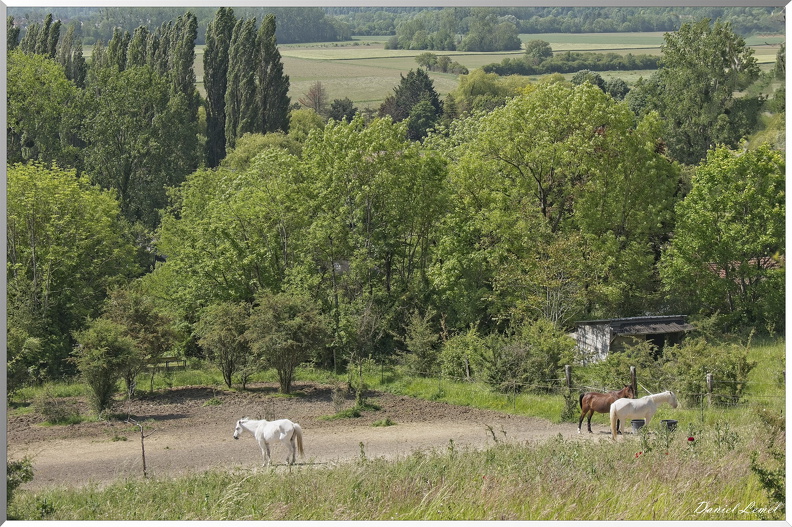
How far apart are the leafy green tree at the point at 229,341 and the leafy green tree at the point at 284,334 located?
1.45 ft

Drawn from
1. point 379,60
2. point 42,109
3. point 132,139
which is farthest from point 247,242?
point 42,109

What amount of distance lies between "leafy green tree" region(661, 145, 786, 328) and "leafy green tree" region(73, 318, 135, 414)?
46.5 feet

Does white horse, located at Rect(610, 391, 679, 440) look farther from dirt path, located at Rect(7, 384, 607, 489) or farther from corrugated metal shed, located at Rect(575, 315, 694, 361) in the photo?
corrugated metal shed, located at Rect(575, 315, 694, 361)

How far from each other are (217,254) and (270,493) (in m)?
18.2

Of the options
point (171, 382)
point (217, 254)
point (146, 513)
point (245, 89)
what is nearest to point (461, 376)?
point (171, 382)

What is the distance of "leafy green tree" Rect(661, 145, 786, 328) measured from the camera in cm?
2591

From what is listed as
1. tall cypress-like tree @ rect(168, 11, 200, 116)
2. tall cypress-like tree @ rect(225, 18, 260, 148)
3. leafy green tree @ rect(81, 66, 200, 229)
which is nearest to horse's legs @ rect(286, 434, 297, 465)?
leafy green tree @ rect(81, 66, 200, 229)

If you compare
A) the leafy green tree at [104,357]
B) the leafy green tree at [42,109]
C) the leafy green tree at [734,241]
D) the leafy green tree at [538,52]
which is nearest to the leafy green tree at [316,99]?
the leafy green tree at [42,109]

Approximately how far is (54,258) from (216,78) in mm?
24503

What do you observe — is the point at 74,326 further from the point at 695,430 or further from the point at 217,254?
the point at 695,430

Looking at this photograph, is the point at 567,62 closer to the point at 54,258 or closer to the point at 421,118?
the point at 421,118

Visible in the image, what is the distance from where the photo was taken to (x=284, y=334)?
22422mm

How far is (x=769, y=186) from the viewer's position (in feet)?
85.3

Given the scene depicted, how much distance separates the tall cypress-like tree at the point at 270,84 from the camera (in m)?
48.9
